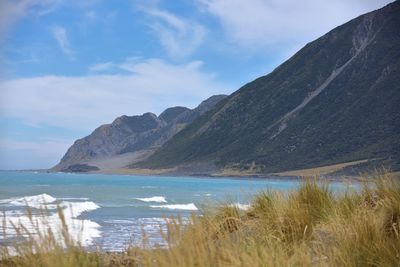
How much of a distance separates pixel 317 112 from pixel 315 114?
110 centimetres

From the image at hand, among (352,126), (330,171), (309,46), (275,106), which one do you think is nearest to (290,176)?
(330,171)

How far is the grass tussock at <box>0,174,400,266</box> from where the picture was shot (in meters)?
3.25

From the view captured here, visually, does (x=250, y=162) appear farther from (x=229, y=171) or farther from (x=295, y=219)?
(x=295, y=219)

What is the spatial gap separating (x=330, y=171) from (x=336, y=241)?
11055 centimetres

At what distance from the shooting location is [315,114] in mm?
146125

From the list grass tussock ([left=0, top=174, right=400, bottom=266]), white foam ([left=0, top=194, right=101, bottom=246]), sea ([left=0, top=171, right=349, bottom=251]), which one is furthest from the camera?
sea ([left=0, top=171, right=349, bottom=251])

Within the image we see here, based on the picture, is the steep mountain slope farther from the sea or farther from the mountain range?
the sea

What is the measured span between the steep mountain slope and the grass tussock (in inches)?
4037

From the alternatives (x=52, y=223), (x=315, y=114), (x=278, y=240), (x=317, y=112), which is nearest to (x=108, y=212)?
(x=52, y=223)

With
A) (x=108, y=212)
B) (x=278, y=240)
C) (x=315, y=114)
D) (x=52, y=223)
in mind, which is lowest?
(x=108, y=212)

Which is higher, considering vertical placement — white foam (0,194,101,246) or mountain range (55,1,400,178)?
mountain range (55,1,400,178)

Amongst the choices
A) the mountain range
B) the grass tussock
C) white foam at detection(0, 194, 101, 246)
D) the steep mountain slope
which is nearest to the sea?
white foam at detection(0, 194, 101, 246)

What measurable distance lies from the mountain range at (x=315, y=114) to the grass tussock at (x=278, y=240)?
10257cm

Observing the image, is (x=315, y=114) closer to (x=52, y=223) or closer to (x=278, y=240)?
(x=52, y=223)
